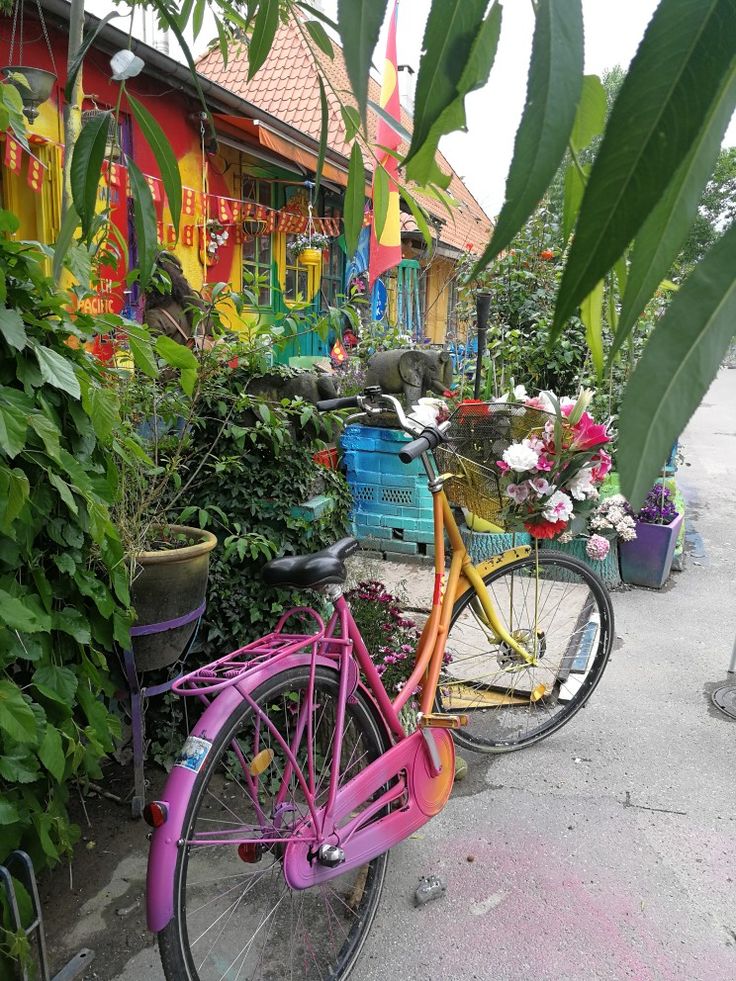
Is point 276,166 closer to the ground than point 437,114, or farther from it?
farther from it

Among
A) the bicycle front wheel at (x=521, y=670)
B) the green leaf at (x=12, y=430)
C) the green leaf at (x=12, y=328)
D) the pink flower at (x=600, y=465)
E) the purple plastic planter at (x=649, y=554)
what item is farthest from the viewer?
the purple plastic planter at (x=649, y=554)

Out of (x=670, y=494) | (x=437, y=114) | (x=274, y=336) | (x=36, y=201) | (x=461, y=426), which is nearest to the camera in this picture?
(x=437, y=114)

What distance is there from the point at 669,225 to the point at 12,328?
4.47 ft

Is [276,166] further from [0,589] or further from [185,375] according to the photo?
[0,589]

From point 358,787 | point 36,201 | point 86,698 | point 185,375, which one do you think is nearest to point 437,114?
point 185,375

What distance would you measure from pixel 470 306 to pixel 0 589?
656cm

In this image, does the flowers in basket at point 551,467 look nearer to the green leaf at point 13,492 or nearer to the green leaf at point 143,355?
the green leaf at point 143,355

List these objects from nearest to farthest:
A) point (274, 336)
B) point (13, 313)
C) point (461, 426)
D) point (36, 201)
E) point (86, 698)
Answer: point (13, 313) < point (86, 698) < point (461, 426) < point (274, 336) < point (36, 201)

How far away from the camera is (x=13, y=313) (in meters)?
1.48

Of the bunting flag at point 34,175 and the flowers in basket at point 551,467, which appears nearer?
the flowers in basket at point 551,467

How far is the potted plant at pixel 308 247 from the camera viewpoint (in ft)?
24.9

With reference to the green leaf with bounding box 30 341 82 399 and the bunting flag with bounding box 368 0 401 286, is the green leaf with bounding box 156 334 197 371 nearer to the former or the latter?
the green leaf with bounding box 30 341 82 399

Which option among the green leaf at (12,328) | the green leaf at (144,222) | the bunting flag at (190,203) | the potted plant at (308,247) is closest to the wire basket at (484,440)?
the green leaf at (12,328)

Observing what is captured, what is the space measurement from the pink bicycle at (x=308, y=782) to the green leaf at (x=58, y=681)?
0.87 ft
